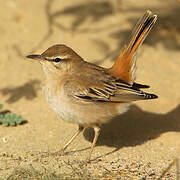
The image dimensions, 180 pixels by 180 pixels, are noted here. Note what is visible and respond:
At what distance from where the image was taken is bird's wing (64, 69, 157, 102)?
705cm

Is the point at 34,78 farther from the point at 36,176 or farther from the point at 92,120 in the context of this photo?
the point at 36,176

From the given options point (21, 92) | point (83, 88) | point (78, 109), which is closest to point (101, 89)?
point (83, 88)

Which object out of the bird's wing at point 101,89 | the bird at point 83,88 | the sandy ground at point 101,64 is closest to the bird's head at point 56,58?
the bird at point 83,88

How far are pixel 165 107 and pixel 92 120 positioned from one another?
265cm

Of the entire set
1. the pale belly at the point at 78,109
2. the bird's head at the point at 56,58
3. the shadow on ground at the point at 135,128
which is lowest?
the shadow on ground at the point at 135,128

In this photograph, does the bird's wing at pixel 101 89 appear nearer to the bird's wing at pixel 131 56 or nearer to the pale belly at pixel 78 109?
the pale belly at pixel 78 109

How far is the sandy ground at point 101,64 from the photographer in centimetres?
682

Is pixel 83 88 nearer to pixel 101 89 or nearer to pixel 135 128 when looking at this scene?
pixel 101 89

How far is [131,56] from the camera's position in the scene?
780cm

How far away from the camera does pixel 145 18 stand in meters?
7.93

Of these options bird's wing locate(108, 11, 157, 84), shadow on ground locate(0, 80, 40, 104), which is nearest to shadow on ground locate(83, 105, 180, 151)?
bird's wing locate(108, 11, 157, 84)

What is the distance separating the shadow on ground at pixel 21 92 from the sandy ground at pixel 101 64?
22 mm

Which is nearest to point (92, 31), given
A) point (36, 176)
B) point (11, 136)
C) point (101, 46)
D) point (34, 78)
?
point (101, 46)

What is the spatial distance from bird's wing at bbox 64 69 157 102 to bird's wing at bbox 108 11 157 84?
20cm
